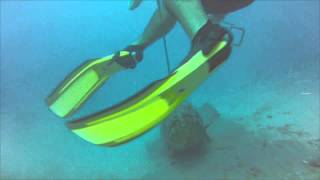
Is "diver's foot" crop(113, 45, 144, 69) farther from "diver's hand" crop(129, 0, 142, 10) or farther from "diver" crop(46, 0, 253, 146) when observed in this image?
"diver" crop(46, 0, 253, 146)

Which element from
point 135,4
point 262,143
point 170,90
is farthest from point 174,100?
point 135,4

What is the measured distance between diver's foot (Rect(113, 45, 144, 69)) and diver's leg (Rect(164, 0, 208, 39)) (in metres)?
0.79

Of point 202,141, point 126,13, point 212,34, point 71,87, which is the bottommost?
point 126,13

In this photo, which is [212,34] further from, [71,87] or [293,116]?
[293,116]

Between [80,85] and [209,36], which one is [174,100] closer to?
[209,36]

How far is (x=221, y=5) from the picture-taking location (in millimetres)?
2539

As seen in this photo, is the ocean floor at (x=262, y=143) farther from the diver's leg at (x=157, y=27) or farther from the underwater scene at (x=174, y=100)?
the diver's leg at (x=157, y=27)

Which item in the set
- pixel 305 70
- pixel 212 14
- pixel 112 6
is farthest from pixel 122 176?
pixel 112 6

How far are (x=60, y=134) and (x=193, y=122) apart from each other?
1.20 metres

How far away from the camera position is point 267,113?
11.6 feet

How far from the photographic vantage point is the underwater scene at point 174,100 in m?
2.09

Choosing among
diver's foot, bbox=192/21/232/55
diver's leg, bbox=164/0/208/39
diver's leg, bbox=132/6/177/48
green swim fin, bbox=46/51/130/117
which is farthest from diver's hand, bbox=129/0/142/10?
diver's foot, bbox=192/21/232/55

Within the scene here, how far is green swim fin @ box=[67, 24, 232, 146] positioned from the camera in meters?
1.95

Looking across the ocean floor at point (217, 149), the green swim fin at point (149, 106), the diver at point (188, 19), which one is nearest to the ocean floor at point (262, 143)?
the ocean floor at point (217, 149)
